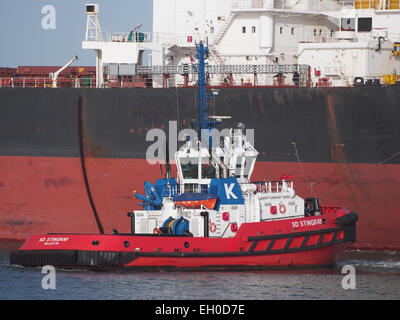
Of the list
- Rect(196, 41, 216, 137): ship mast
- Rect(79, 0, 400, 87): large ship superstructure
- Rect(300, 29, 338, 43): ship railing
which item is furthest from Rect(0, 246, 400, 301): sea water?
Rect(300, 29, 338, 43): ship railing

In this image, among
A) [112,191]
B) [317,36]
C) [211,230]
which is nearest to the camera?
[211,230]

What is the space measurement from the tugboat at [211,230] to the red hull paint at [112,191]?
6.63ft

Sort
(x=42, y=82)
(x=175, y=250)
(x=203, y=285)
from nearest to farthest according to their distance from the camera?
(x=203, y=285) → (x=175, y=250) → (x=42, y=82)

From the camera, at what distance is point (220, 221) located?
1992 cm

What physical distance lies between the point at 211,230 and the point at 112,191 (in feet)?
18.1

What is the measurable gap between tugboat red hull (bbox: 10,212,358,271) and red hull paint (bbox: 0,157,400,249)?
355 centimetres

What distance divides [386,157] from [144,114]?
6998 mm

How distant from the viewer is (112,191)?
24.6m

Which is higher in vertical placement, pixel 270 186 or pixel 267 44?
pixel 267 44

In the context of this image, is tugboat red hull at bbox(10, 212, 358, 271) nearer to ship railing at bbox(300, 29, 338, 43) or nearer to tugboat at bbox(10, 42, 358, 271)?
tugboat at bbox(10, 42, 358, 271)

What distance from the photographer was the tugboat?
19.3 metres

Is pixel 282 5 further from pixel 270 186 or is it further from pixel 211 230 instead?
pixel 211 230

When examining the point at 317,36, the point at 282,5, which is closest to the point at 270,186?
the point at 282,5

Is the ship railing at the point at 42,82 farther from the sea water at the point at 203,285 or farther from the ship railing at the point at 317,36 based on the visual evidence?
the sea water at the point at 203,285
